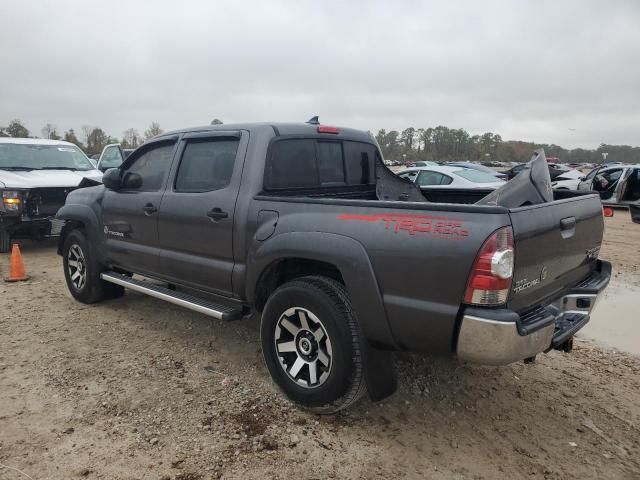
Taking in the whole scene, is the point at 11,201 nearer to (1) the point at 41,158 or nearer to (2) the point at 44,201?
(2) the point at 44,201

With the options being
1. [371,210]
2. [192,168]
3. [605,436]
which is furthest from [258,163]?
[605,436]

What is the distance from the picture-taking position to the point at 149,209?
4.43m

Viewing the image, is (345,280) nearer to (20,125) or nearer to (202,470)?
(202,470)

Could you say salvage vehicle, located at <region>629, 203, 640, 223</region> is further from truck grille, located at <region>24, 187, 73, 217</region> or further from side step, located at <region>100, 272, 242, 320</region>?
truck grille, located at <region>24, 187, 73, 217</region>

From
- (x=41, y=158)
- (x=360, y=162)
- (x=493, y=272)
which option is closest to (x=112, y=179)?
(x=360, y=162)

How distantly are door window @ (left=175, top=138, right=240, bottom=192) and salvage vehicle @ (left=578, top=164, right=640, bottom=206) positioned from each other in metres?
13.8

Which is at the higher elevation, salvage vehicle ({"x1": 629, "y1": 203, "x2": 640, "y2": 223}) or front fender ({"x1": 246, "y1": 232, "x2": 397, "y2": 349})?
front fender ({"x1": 246, "y1": 232, "x2": 397, "y2": 349})

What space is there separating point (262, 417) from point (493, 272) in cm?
176

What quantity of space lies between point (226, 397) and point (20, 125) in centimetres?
6562

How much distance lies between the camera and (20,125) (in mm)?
57719

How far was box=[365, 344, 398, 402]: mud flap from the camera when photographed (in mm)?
3033

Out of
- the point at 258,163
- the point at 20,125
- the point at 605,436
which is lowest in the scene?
the point at 605,436

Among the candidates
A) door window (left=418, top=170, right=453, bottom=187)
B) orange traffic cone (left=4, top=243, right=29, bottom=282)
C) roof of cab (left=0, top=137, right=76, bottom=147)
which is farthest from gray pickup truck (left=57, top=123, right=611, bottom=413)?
door window (left=418, top=170, right=453, bottom=187)

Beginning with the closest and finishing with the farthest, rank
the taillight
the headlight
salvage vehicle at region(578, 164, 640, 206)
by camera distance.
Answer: the taillight < the headlight < salvage vehicle at region(578, 164, 640, 206)
